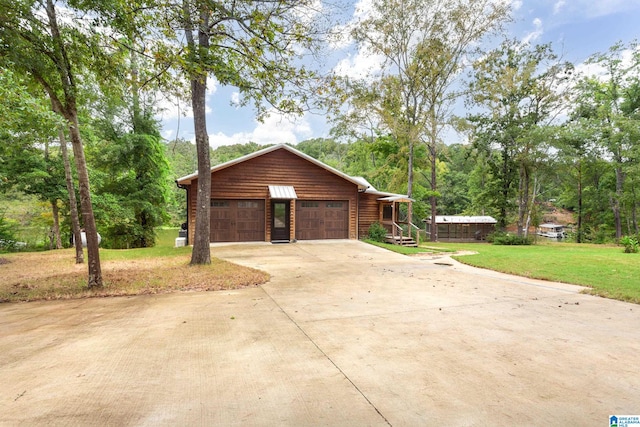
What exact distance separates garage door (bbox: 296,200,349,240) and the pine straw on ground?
22.3 feet

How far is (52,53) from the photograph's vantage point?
535 centimetres

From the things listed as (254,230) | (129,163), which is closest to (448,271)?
(254,230)

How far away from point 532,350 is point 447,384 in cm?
135

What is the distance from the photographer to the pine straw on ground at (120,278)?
223 inches

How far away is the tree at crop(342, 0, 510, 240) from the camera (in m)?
17.7

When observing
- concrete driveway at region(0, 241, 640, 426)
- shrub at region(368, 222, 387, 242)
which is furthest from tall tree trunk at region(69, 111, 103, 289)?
shrub at region(368, 222, 387, 242)

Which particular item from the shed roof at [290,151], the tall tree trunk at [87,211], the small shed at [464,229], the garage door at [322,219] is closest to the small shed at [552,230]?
the small shed at [464,229]

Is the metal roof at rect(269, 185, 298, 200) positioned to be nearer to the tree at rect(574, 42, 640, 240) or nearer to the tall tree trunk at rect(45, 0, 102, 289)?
the tall tree trunk at rect(45, 0, 102, 289)

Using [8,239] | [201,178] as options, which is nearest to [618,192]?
[201,178]

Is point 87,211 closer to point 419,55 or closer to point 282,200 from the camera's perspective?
point 282,200

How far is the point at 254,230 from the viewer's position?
14.7 m

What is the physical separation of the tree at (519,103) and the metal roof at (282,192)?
14985 millimetres

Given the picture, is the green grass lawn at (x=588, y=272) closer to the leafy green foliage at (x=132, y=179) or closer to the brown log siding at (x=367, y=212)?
the brown log siding at (x=367, y=212)

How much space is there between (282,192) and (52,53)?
9.68 meters
